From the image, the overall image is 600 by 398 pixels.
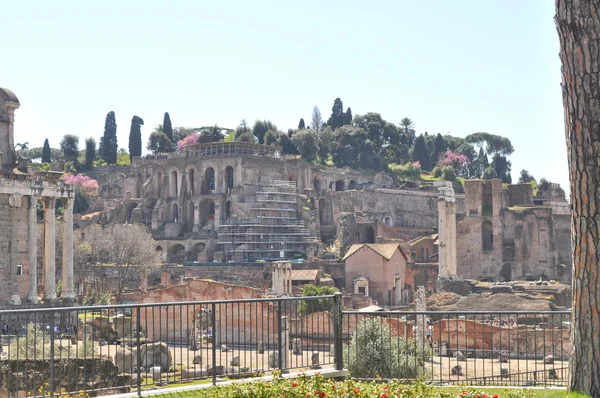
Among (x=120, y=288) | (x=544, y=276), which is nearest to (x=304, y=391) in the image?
(x=120, y=288)

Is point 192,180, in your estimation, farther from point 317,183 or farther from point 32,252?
point 32,252

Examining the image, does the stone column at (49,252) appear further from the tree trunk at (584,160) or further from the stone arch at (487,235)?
the stone arch at (487,235)

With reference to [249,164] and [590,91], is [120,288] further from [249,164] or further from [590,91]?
[590,91]

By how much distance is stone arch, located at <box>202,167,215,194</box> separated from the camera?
78438mm

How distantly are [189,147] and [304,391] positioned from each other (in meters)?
73.0

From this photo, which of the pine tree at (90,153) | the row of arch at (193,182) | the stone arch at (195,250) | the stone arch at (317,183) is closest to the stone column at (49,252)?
the stone arch at (195,250)

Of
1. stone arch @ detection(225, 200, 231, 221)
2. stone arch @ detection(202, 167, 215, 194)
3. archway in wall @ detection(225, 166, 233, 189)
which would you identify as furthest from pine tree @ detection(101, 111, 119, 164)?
stone arch @ detection(225, 200, 231, 221)

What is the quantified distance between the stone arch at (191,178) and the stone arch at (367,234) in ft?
51.2

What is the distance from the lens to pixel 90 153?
96.6m

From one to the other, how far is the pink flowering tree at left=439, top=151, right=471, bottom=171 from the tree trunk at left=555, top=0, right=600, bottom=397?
322ft

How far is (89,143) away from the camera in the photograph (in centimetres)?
9694

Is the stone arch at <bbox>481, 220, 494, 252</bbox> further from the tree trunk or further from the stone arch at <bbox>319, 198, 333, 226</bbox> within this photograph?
the tree trunk

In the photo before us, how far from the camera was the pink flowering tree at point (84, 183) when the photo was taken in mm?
86100

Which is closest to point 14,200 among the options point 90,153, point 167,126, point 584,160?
point 584,160
